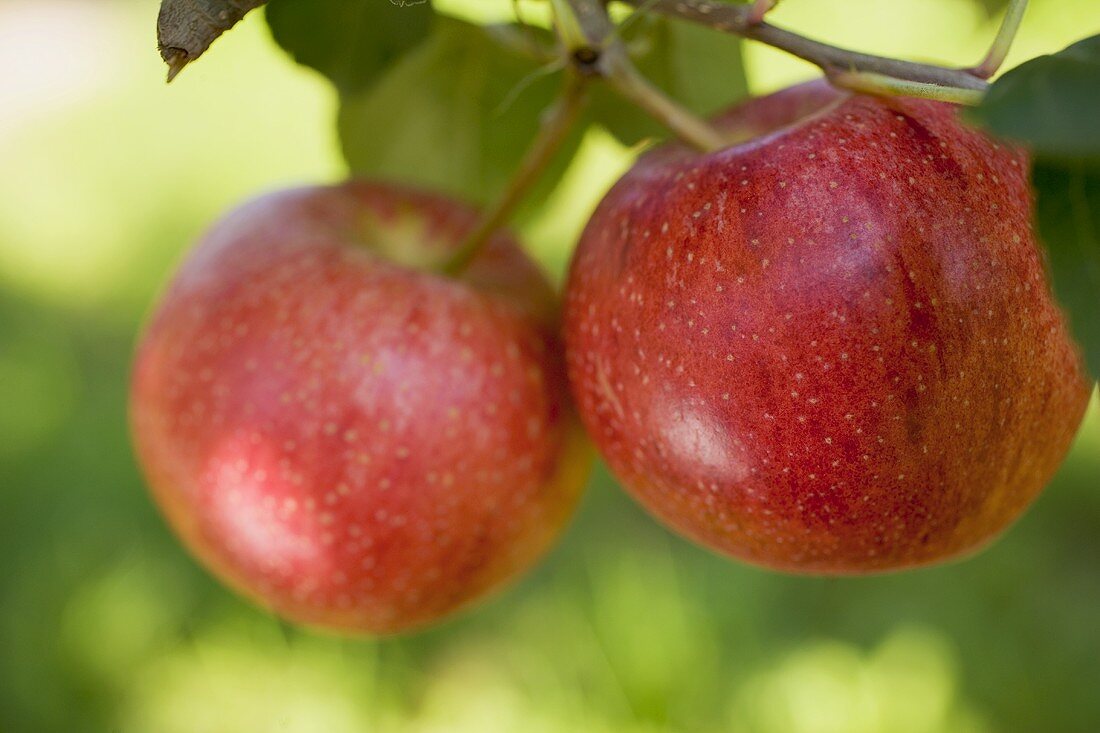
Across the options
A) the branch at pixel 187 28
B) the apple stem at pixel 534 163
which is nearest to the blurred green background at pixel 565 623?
the apple stem at pixel 534 163

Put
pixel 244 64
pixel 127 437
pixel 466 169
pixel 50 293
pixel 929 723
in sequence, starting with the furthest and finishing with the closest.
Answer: pixel 244 64
pixel 50 293
pixel 127 437
pixel 929 723
pixel 466 169

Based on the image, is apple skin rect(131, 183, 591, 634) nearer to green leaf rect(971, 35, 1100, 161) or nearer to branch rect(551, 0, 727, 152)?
branch rect(551, 0, 727, 152)

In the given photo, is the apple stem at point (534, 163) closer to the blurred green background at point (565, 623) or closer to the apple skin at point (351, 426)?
the apple skin at point (351, 426)

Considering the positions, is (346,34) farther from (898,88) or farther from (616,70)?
(898,88)

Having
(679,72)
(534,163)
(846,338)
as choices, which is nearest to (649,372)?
(846,338)

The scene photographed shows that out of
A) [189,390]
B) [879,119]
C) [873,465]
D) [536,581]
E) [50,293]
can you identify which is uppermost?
[879,119]

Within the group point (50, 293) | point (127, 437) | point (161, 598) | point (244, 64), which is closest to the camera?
point (161, 598)

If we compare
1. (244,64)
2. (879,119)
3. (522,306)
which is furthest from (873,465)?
(244,64)

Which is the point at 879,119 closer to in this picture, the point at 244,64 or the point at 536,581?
the point at 536,581

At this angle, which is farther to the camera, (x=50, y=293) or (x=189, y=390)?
(x=50, y=293)
